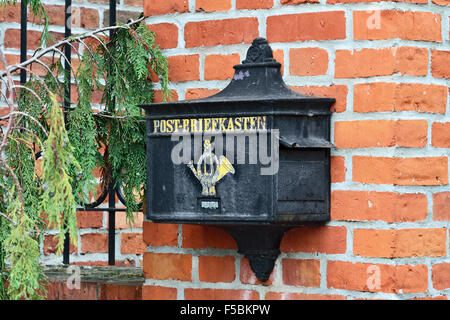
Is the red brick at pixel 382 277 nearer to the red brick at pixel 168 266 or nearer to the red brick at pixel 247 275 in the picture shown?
the red brick at pixel 247 275

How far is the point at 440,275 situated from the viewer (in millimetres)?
2479

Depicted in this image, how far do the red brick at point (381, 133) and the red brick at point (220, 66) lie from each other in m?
0.41

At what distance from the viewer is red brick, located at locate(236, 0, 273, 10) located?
2596 mm

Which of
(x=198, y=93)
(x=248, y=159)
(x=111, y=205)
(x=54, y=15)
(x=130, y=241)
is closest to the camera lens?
(x=248, y=159)

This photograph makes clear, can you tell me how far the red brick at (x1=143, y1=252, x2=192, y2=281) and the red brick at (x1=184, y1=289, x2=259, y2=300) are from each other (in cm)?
5

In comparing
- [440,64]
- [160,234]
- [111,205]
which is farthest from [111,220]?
[440,64]

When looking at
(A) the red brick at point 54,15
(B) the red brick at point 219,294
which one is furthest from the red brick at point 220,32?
(A) the red brick at point 54,15

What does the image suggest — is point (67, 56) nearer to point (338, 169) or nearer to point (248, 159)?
point (248, 159)

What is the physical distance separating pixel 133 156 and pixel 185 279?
443mm

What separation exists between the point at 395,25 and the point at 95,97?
1695 mm

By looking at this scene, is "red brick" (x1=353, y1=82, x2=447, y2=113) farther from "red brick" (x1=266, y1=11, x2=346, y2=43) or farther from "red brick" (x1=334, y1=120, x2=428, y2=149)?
"red brick" (x1=266, y1=11, x2=346, y2=43)

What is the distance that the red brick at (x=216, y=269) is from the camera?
2.68 meters
